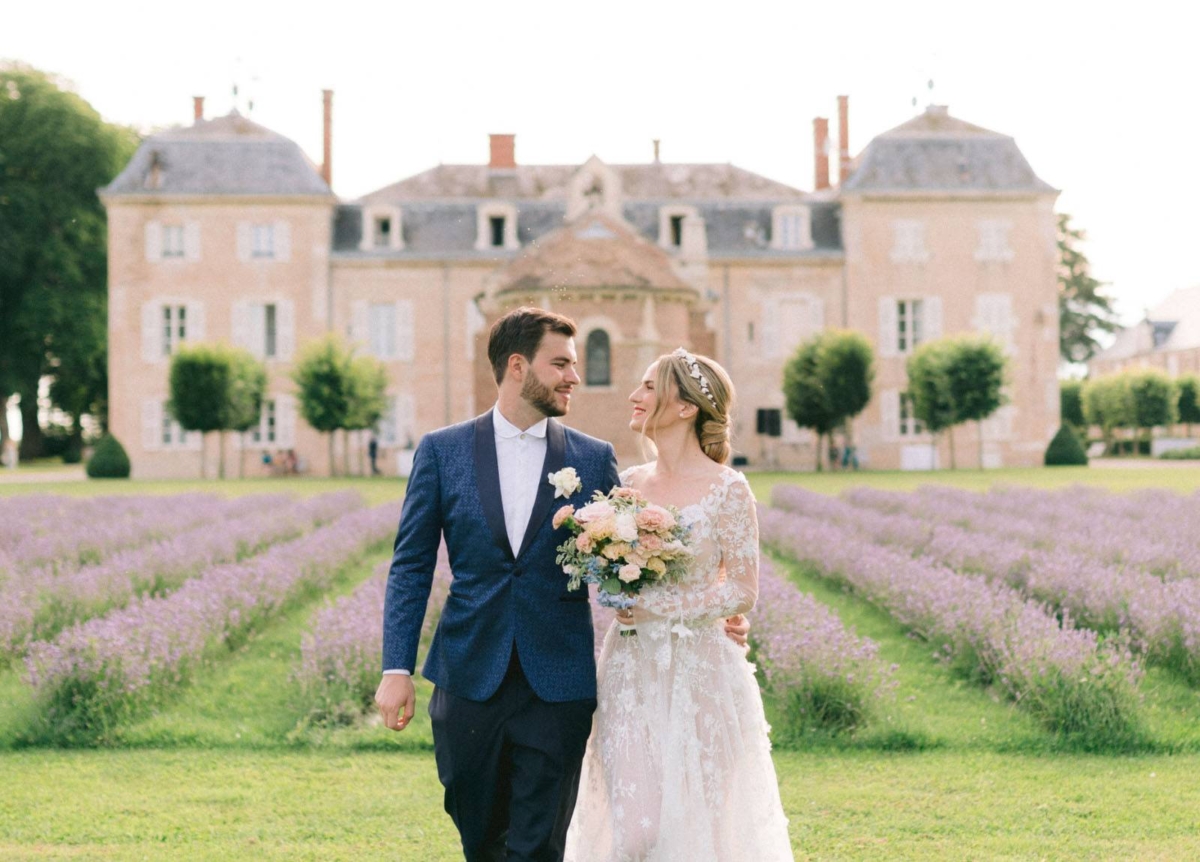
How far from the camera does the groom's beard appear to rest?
347 cm

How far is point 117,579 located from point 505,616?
7.17 metres

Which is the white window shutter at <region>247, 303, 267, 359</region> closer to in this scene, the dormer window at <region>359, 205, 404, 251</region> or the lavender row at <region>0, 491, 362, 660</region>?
the dormer window at <region>359, 205, 404, 251</region>

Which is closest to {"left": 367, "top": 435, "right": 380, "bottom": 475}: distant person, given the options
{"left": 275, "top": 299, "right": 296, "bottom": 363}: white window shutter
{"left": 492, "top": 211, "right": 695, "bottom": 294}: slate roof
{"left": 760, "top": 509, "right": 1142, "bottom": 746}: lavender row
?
{"left": 275, "top": 299, "right": 296, "bottom": 363}: white window shutter

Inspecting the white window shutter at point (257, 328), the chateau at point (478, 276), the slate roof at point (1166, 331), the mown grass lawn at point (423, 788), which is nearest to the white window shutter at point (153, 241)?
the chateau at point (478, 276)


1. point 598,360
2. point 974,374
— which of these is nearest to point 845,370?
point 974,374

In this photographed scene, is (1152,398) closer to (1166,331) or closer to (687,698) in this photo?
(1166,331)

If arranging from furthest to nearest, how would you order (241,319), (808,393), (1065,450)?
(241,319) → (1065,450) → (808,393)

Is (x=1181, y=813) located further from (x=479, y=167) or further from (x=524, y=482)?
(x=479, y=167)

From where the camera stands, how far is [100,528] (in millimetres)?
13711

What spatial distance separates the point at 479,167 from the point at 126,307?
13715 mm

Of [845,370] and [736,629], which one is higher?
[845,370]

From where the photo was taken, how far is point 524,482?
3498mm

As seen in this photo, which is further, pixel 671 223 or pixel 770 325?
pixel 671 223

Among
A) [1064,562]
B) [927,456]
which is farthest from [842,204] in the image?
[1064,562]
